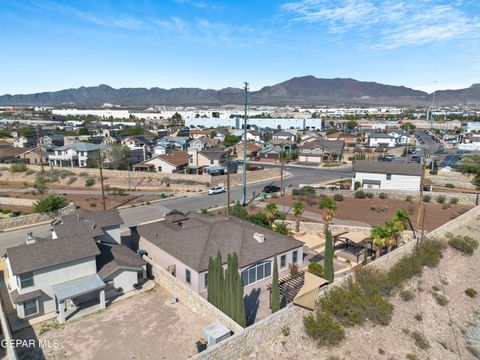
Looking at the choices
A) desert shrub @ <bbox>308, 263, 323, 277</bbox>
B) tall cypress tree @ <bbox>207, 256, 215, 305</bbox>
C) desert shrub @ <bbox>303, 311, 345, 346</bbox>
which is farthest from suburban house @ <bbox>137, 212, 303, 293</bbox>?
desert shrub @ <bbox>303, 311, 345, 346</bbox>

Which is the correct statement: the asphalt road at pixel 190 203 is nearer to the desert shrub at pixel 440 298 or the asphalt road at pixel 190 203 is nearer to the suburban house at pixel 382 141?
the desert shrub at pixel 440 298

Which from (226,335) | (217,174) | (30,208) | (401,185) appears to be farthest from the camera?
(217,174)

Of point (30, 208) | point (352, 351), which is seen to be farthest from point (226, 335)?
point (30, 208)

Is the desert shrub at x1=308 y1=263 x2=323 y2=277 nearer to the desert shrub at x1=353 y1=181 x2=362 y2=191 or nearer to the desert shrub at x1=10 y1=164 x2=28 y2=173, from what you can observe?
the desert shrub at x1=353 y1=181 x2=362 y2=191

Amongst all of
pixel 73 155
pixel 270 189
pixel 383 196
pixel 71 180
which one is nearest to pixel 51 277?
pixel 270 189

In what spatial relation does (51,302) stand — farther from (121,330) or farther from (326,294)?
(326,294)

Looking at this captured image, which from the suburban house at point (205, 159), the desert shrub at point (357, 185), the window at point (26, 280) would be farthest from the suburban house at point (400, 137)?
the window at point (26, 280)

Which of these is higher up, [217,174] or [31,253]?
[31,253]
